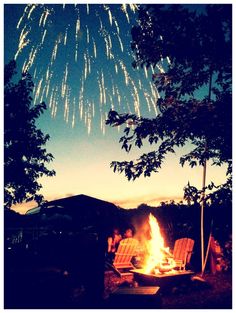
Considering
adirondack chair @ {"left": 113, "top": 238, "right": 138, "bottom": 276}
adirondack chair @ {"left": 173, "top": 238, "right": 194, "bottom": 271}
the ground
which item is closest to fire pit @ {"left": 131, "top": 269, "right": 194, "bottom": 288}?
the ground

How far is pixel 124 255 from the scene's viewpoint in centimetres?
1036

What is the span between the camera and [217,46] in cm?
707

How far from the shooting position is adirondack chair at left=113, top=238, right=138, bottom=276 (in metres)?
10.2

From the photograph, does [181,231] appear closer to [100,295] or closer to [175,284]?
[175,284]

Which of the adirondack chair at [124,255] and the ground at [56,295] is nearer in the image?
the ground at [56,295]

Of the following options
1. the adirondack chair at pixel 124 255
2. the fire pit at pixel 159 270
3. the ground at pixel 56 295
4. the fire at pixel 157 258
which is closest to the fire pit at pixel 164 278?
the fire pit at pixel 159 270

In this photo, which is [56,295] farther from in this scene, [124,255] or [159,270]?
[124,255]

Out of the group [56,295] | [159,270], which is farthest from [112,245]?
[56,295]

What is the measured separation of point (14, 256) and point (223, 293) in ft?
15.3

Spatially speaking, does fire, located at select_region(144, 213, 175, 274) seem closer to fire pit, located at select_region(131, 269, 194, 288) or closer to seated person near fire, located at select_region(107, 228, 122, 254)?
fire pit, located at select_region(131, 269, 194, 288)

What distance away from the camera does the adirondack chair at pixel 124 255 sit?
10.2m

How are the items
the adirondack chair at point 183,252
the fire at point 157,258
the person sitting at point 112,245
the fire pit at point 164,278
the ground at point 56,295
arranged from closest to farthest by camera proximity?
1. the ground at point 56,295
2. the fire pit at point 164,278
3. the fire at point 157,258
4. the adirondack chair at point 183,252
5. the person sitting at point 112,245

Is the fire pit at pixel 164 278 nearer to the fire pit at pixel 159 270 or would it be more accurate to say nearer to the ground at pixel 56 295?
the fire pit at pixel 159 270

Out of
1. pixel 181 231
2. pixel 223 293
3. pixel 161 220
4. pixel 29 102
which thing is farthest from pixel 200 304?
pixel 29 102
